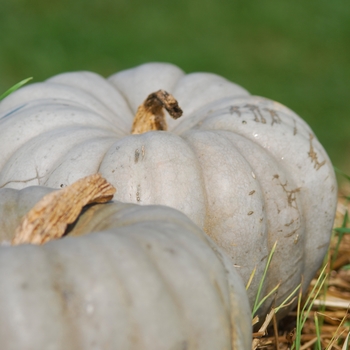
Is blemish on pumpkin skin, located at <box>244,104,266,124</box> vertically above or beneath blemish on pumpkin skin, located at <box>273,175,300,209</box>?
above

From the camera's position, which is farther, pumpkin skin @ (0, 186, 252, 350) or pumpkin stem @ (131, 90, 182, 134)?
pumpkin stem @ (131, 90, 182, 134)

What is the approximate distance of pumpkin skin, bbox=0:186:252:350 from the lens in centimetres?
159

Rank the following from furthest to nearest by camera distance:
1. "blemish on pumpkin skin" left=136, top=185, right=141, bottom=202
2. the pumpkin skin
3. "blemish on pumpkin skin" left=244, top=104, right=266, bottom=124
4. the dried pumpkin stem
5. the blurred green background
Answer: the blurred green background
"blemish on pumpkin skin" left=244, top=104, right=266, bottom=124
"blemish on pumpkin skin" left=136, top=185, right=141, bottom=202
the dried pumpkin stem
the pumpkin skin

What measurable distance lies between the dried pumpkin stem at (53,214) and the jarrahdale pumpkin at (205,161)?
522 mm

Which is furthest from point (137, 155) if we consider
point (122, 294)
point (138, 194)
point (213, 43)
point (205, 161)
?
point (213, 43)

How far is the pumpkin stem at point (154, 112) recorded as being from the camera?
2947 millimetres

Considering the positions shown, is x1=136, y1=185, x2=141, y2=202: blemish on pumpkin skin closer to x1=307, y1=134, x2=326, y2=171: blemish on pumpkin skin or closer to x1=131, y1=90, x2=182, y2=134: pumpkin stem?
x1=131, y1=90, x2=182, y2=134: pumpkin stem

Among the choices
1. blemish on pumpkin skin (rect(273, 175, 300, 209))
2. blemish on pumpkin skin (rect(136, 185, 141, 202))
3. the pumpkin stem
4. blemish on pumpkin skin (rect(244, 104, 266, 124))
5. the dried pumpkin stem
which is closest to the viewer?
the dried pumpkin stem

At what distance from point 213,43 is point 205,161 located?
5.90m

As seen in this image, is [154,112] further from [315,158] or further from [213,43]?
[213,43]

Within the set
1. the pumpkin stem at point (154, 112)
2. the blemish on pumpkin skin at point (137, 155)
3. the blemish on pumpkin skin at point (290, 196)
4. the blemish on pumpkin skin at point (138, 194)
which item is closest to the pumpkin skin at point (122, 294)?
the blemish on pumpkin skin at point (138, 194)

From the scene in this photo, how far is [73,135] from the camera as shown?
9.39ft

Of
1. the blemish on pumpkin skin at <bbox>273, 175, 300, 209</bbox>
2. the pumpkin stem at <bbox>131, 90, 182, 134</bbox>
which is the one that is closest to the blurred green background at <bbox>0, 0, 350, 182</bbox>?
the pumpkin stem at <bbox>131, 90, 182, 134</bbox>

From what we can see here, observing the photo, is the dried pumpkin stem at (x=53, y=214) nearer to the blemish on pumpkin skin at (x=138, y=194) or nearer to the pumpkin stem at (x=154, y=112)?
the blemish on pumpkin skin at (x=138, y=194)
